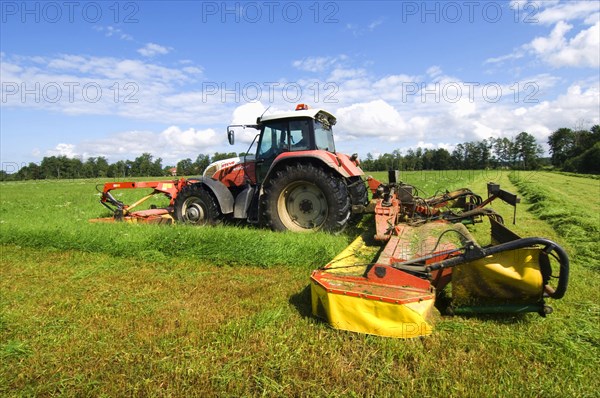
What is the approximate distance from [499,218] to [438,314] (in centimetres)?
229

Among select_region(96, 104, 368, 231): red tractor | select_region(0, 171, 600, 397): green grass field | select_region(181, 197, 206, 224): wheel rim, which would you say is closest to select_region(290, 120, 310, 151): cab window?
select_region(96, 104, 368, 231): red tractor

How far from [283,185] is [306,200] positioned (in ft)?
1.65

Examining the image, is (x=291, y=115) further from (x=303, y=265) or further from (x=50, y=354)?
(x=50, y=354)

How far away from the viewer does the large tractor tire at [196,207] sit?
7203mm

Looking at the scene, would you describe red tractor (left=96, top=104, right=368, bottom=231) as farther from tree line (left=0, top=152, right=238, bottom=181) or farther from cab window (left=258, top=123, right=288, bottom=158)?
tree line (left=0, top=152, right=238, bottom=181)

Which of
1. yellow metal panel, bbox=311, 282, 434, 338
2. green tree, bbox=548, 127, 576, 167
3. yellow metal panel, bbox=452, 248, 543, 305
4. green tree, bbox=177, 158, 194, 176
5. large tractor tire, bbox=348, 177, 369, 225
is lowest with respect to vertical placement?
yellow metal panel, bbox=311, 282, 434, 338

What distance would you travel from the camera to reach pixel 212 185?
719 centimetres

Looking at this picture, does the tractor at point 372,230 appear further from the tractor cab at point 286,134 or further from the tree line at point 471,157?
the tree line at point 471,157

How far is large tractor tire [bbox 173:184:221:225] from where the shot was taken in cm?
720

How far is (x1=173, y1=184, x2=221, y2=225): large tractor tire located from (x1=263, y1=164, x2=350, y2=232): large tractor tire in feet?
3.77

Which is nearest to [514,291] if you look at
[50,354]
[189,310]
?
[189,310]

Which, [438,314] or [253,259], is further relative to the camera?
[253,259]

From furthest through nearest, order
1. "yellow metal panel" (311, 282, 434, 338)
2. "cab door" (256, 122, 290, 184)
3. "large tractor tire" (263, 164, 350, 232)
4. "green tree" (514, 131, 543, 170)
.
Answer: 1. "green tree" (514, 131, 543, 170)
2. "cab door" (256, 122, 290, 184)
3. "large tractor tire" (263, 164, 350, 232)
4. "yellow metal panel" (311, 282, 434, 338)

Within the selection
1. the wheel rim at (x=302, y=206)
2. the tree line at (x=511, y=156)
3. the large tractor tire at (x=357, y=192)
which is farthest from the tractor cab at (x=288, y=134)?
the tree line at (x=511, y=156)
